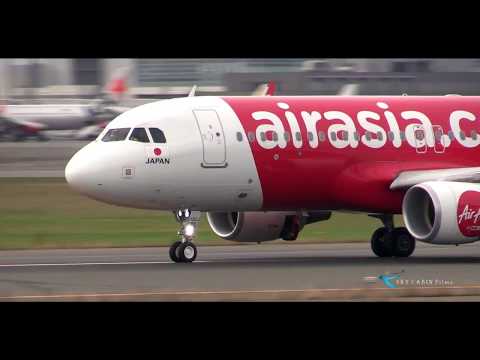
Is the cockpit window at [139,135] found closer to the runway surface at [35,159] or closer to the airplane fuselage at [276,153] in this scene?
the airplane fuselage at [276,153]

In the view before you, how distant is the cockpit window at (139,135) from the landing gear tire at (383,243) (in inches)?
240

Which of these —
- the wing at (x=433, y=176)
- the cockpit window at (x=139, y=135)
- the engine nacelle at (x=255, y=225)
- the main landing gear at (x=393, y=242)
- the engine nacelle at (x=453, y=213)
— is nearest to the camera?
the engine nacelle at (x=453, y=213)

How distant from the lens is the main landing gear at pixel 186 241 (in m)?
23.8

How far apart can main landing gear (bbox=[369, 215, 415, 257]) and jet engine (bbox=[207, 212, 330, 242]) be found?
1.78 m

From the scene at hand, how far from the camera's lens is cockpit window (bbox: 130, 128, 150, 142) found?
2334 cm

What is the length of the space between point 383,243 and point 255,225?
2899mm

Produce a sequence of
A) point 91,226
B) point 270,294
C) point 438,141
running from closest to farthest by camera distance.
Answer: point 270,294
point 438,141
point 91,226

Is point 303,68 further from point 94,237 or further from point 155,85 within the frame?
point 94,237

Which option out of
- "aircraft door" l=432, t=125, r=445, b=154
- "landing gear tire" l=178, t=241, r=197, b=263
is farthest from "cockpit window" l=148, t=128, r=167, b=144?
"aircraft door" l=432, t=125, r=445, b=154

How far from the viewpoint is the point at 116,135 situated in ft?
77.0

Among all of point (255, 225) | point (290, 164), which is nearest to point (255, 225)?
point (255, 225)

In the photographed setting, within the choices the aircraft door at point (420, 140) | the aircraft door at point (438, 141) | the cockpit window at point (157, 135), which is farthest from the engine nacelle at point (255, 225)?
the aircraft door at point (438, 141)

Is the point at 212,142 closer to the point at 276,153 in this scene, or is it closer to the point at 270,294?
the point at 276,153

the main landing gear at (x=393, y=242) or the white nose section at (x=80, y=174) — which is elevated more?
the white nose section at (x=80, y=174)
